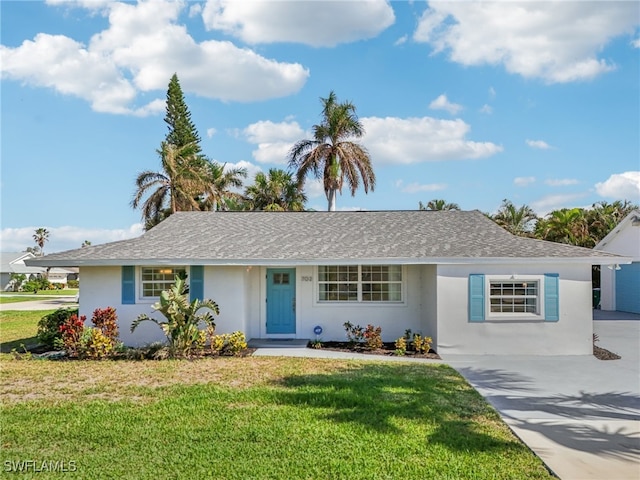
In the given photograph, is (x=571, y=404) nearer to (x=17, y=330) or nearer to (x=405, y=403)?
(x=405, y=403)

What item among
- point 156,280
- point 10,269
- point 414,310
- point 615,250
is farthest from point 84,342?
point 10,269

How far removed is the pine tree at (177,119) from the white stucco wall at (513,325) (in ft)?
101

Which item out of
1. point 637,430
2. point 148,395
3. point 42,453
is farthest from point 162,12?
point 637,430

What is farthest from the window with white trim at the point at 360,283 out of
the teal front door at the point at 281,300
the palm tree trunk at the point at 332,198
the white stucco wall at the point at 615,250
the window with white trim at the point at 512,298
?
the palm tree trunk at the point at 332,198

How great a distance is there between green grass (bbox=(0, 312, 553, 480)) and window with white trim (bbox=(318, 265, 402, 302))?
4.26 metres

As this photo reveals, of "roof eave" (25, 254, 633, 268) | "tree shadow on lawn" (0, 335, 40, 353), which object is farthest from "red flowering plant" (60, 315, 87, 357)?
"tree shadow on lawn" (0, 335, 40, 353)

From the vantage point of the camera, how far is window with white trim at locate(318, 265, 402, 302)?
13383 millimetres

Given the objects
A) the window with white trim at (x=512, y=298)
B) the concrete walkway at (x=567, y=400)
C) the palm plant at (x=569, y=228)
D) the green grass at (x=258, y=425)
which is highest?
the palm plant at (x=569, y=228)

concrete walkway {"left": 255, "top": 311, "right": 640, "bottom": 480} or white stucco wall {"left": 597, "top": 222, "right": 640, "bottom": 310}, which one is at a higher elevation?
white stucco wall {"left": 597, "top": 222, "right": 640, "bottom": 310}

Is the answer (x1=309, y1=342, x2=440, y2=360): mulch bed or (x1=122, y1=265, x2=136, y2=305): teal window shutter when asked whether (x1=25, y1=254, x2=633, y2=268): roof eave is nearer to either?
(x1=122, y1=265, x2=136, y2=305): teal window shutter

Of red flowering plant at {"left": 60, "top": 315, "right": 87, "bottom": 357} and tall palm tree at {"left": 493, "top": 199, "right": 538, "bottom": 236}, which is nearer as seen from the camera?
red flowering plant at {"left": 60, "top": 315, "right": 87, "bottom": 357}

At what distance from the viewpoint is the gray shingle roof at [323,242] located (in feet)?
39.0

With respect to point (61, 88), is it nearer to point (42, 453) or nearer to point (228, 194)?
point (42, 453)

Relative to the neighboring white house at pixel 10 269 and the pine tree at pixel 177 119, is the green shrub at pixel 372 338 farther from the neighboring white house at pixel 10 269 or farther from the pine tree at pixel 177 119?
the neighboring white house at pixel 10 269
